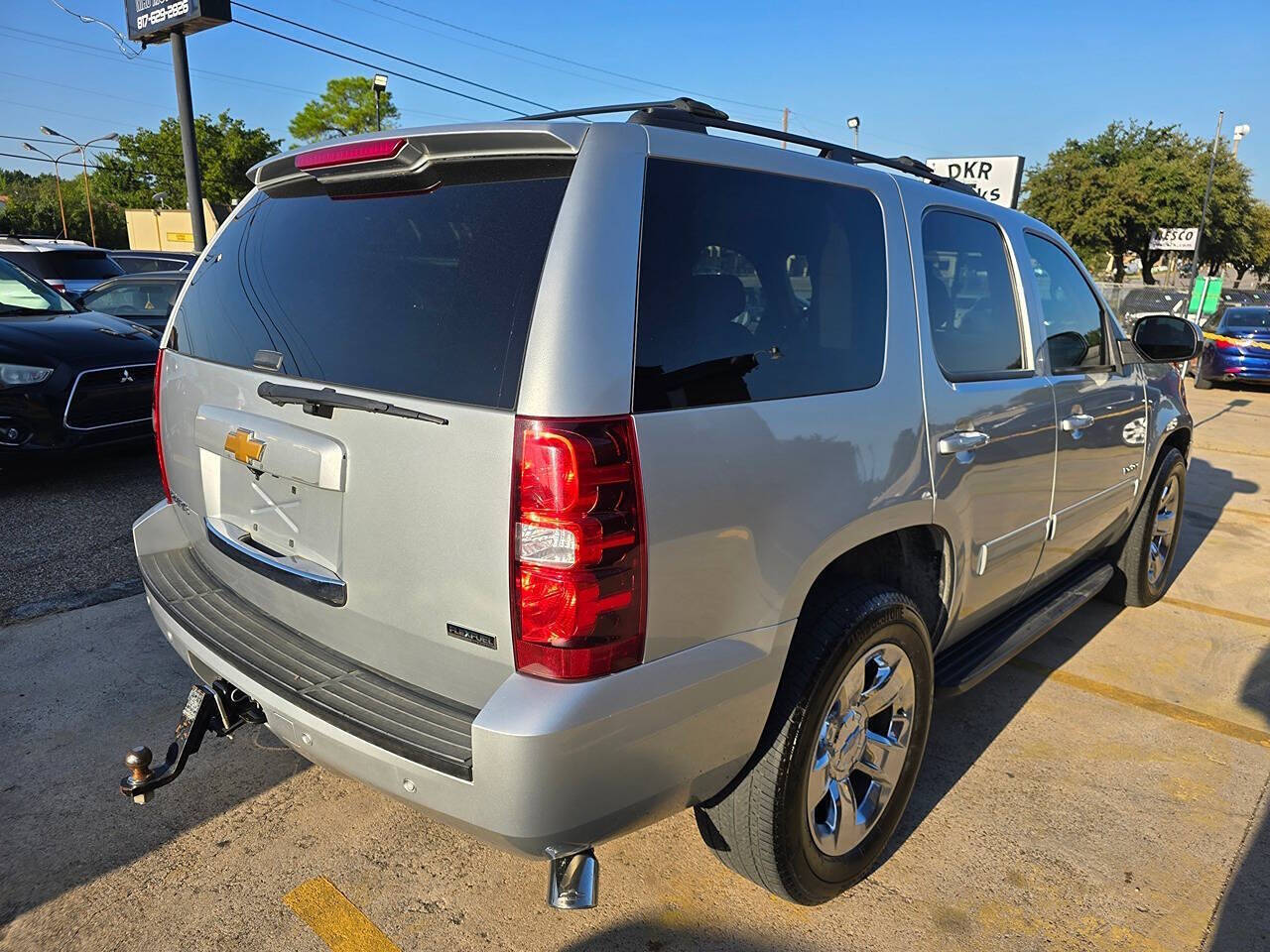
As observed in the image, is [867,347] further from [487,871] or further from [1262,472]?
[1262,472]

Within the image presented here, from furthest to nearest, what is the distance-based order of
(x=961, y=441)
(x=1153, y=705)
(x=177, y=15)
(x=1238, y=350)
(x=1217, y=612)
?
(x=177, y=15) → (x=1238, y=350) → (x=1217, y=612) → (x=1153, y=705) → (x=961, y=441)

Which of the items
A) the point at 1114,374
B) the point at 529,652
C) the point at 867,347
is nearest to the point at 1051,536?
the point at 1114,374

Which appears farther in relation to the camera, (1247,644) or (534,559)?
(1247,644)

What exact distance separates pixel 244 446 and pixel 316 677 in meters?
0.61

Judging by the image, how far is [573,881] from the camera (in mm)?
1874

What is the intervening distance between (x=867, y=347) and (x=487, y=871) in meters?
1.84

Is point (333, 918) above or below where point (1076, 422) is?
below

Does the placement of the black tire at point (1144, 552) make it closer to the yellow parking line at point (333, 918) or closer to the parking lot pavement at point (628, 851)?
the parking lot pavement at point (628, 851)

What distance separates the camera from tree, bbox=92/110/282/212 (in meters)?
57.7

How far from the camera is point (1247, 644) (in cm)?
446

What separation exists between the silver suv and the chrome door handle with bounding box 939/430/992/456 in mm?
16

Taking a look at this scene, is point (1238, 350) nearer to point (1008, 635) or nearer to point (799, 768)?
point (1008, 635)

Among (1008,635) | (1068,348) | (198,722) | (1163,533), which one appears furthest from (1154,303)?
(198,722)

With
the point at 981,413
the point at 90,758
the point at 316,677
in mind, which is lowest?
the point at 90,758
